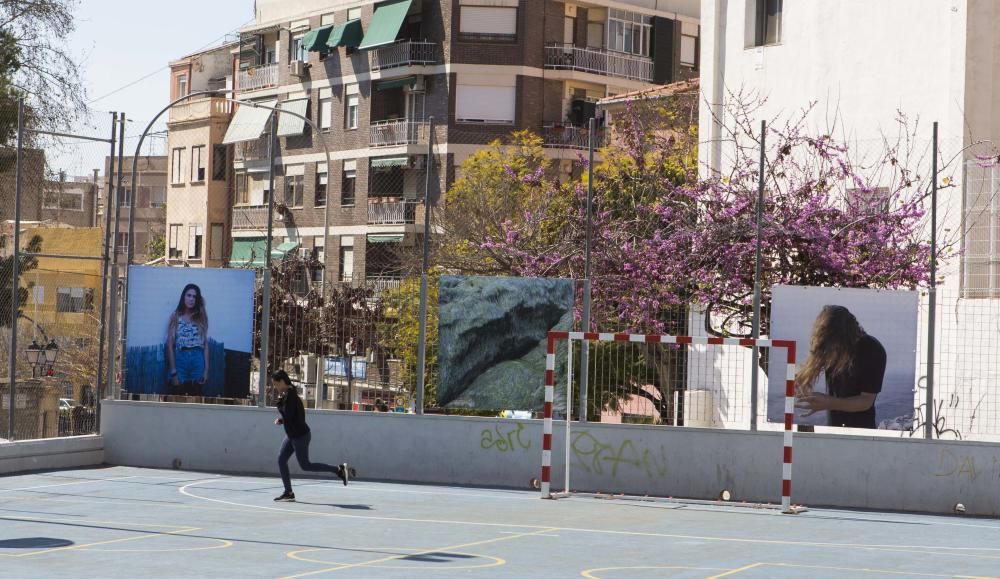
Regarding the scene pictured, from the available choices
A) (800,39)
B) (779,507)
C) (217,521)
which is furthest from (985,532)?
(800,39)

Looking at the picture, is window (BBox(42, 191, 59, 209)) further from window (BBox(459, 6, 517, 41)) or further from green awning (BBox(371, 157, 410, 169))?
window (BBox(459, 6, 517, 41))

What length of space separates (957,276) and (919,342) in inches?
214

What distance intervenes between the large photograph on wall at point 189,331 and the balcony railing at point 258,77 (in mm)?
42615

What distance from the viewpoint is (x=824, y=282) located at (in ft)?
78.1

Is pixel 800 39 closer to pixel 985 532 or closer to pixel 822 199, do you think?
pixel 822 199

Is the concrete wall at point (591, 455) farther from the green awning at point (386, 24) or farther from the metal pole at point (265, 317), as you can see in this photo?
the green awning at point (386, 24)

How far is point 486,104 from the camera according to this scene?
186 ft

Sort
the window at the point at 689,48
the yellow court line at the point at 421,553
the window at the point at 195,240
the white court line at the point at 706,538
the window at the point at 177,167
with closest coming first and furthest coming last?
the yellow court line at the point at 421,553 < the white court line at the point at 706,538 < the window at the point at 689,48 < the window at the point at 195,240 < the window at the point at 177,167

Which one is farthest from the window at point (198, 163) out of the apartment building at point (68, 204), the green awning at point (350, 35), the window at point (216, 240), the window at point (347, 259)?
the apartment building at point (68, 204)

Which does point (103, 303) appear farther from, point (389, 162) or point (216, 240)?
point (216, 240)

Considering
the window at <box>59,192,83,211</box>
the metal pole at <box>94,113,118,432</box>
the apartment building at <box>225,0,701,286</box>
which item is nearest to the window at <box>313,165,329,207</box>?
the apartment building at <box>225,0,701,286</box>

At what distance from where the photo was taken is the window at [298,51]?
62681 millimetres

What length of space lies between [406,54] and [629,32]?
8943 mm

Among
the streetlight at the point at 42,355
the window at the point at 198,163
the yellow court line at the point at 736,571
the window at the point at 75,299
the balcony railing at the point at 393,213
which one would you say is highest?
the window at the point at 198,163
